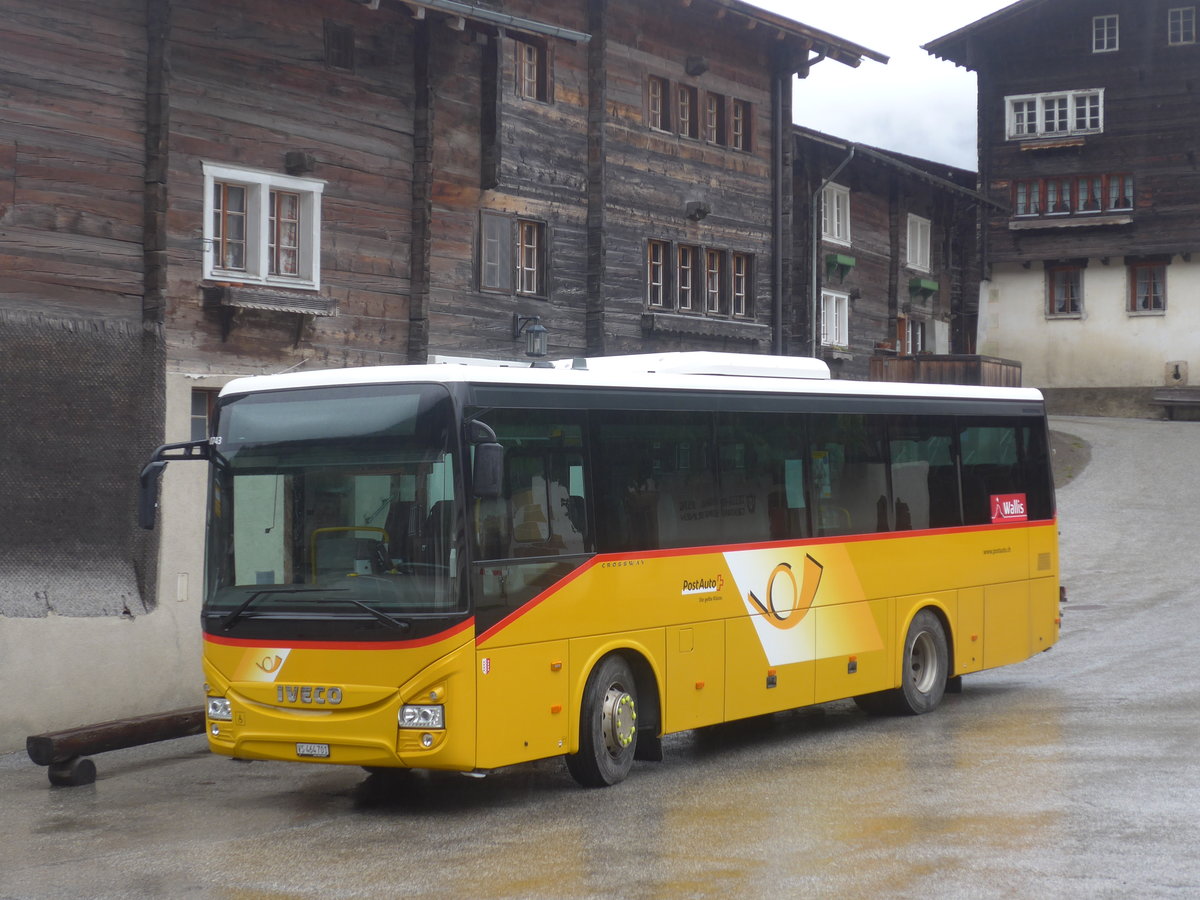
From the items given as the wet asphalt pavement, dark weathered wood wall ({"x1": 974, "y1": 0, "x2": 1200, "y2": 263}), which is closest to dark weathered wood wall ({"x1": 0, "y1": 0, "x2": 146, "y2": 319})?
the wet asphalt pavement

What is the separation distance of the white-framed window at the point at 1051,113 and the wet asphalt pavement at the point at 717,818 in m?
38.6

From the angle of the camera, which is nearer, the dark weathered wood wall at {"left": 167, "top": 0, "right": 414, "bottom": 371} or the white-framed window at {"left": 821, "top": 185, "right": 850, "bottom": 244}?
the dark weathered wood wall at {"left": 167, "top": 0, "right": 414, "bottom": 371}

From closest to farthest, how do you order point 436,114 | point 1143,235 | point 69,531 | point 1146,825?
point 1146,825, point 69,531, point 436,114, point 1143,235

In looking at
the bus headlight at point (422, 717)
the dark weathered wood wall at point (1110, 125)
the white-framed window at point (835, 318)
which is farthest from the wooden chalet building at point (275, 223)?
the dark weathered wood wall at point (1110, 125)

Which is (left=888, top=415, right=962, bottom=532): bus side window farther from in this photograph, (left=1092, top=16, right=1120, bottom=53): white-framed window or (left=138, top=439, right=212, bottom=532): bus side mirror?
(left=1092, top=16, right=1120, bottom=53): white-framed window

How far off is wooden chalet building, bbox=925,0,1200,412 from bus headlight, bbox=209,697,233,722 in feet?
138

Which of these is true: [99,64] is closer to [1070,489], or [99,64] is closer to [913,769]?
[913,769]

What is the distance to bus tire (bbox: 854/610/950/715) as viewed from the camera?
1466 centimetres

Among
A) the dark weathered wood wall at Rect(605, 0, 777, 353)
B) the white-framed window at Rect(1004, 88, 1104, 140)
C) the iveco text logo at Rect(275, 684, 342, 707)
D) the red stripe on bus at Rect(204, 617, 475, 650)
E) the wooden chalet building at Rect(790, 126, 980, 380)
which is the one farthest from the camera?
the white-framed window at Rect(1004, 88, 1104, 140)

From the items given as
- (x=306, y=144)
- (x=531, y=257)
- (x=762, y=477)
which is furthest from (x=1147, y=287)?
(x=762, y=477)

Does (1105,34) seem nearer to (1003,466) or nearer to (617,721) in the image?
(1003,466)

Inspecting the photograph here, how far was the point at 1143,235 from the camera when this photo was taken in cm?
5019

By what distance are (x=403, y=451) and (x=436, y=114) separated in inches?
485

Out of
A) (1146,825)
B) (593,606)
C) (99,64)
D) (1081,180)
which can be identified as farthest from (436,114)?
(1081,180)
